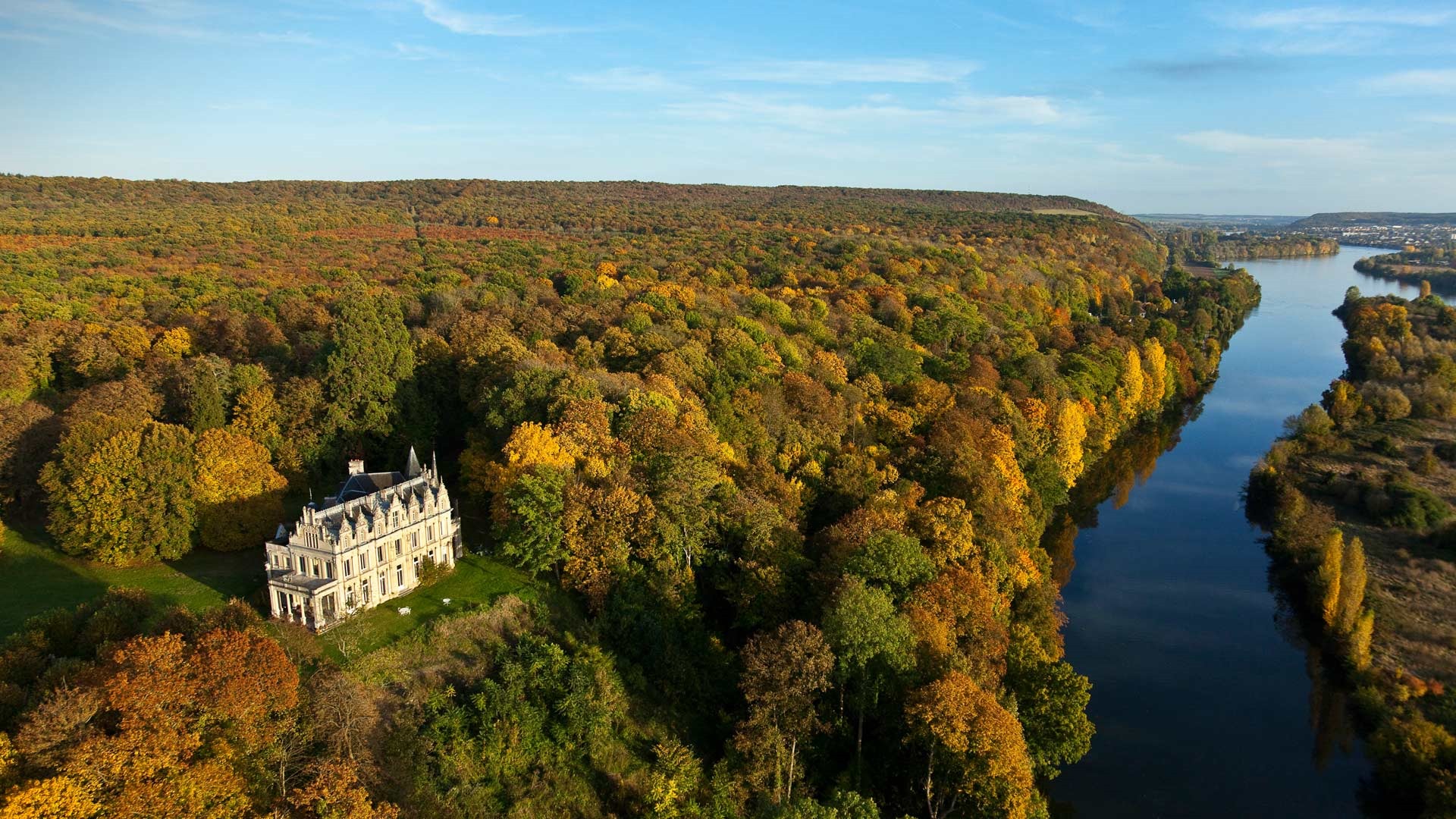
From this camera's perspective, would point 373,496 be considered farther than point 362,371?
No

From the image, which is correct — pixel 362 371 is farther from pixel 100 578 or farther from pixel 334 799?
pixel 334 799

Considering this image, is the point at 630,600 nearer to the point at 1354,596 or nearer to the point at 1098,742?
the point at 1098,742

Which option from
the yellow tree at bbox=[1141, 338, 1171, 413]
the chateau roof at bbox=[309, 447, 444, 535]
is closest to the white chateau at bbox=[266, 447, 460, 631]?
the chateau roof at bbox=[309, 447, 444, 535]

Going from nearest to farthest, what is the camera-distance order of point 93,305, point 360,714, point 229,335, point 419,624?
Answer: point 360,714, point 419,624, point 229,335, point 93,305

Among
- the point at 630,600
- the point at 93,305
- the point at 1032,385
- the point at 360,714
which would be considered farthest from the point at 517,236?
the point at 360,714

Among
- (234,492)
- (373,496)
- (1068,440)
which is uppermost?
(373,496)

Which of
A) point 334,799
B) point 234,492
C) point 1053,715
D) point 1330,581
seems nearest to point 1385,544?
point 1330,581
